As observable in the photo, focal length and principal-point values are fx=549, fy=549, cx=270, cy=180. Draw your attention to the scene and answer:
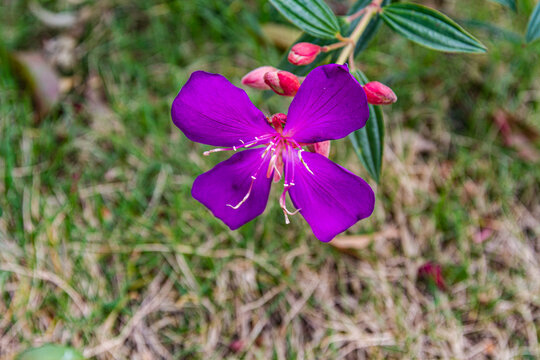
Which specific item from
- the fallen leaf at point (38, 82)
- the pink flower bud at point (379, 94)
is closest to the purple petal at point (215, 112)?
the pink flower bud at point (379, 94)

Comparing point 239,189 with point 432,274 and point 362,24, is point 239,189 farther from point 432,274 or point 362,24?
point 432,274

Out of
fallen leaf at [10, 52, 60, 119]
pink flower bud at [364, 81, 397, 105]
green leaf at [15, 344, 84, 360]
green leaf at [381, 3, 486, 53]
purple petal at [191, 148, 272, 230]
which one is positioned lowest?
green leaf at [15, 344, 84, 360]

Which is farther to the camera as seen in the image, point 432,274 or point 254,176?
point 432,274

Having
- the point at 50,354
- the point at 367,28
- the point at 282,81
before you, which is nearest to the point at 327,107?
the point at 282,81

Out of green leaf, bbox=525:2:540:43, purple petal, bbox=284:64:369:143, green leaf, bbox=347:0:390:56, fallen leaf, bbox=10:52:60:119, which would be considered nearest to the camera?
purple petal, bbox=284:64:369:143

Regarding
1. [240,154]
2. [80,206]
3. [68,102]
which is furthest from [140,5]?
[240,154]

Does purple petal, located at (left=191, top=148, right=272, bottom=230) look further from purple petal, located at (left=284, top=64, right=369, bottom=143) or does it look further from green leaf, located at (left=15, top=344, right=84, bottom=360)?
green leaf, located at (left=15, top=344, right=84, bottom=360)

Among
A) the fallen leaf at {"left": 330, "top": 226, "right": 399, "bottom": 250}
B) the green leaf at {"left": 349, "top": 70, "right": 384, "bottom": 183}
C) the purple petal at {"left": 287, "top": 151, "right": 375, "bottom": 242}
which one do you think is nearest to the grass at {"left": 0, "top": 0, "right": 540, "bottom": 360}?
the fallen leaf at {"left": 330, "top": 226, "right": 399, "bottom": 250}
